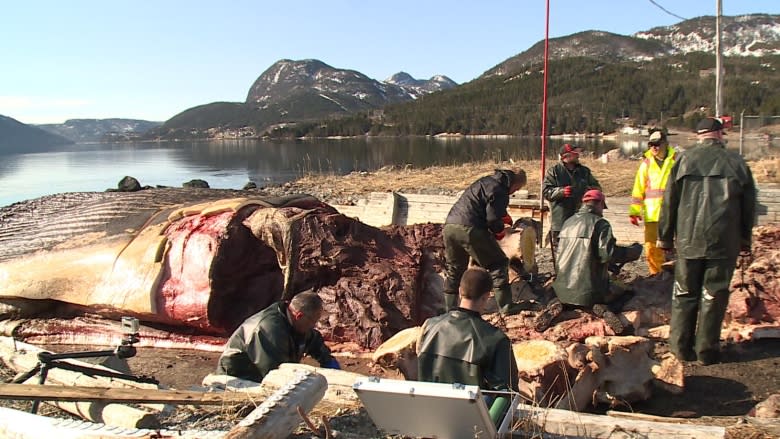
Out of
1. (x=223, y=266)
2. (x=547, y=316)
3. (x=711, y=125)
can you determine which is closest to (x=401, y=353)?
(x=547, y=316)

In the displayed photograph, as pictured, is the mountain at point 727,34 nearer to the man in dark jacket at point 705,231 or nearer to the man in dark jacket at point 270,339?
the man in dark jacket at point 705,231

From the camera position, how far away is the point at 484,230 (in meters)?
6.93

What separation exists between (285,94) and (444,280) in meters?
193

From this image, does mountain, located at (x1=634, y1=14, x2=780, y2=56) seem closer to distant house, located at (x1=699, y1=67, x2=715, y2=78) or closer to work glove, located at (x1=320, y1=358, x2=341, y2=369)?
distant house, located at (x1=699, y1=67, x2=715, y2=78)

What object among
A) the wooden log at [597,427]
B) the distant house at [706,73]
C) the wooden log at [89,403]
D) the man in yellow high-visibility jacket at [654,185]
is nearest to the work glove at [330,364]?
the wooden log at [89,403]

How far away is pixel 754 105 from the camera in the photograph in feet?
207

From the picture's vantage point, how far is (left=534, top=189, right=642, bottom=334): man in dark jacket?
247 inches

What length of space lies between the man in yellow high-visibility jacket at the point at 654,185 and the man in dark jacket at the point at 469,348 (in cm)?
474

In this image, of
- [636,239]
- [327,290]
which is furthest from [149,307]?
[636,239]

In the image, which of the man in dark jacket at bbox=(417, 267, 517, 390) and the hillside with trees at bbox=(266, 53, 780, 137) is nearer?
the man in dark jacket at bbox=(417, 267, 517, 390)

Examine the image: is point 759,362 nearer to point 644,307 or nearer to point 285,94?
point 644,307

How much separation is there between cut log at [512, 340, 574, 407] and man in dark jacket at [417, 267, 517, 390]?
110cm

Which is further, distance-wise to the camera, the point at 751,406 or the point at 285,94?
the point at 285,94

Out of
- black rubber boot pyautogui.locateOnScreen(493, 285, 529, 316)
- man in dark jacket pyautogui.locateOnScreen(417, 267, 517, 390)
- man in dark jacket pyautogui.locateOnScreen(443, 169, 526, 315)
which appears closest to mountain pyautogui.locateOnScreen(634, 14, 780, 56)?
man in dark jacket pyautogui.locateOnScreen(443, 169, 526, 315)
